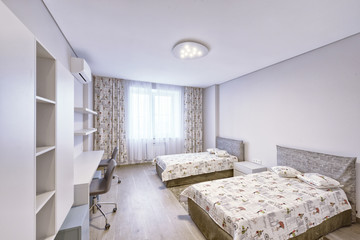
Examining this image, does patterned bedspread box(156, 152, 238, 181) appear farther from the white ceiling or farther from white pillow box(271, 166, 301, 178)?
the white ceiling

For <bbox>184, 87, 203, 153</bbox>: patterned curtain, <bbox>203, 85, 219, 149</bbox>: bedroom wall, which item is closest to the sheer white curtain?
<bbox>184, 87, 203, 153</bbox>: patterned curtain

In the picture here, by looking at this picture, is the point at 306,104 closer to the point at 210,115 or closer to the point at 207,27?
the point at 207,27

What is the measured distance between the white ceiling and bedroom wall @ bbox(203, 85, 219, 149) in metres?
2.01

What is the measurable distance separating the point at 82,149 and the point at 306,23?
442 centimetres

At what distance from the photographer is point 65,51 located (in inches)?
86.0

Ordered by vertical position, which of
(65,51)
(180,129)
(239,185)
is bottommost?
(239,185)

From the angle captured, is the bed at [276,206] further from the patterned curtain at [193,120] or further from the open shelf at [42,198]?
the patterned curtain at [193,120]

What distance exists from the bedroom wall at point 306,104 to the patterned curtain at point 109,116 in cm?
341

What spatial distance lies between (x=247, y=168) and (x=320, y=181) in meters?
1.25

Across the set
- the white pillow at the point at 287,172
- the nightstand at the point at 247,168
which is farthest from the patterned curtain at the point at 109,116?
the white pillow at the point at 287,172

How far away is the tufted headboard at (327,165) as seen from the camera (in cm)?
204

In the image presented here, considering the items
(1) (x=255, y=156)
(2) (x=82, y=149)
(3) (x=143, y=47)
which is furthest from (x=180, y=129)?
(3) (x=143, y=47)

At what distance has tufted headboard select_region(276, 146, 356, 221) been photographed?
2035 mm

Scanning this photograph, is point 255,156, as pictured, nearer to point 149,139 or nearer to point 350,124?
point 350,124
